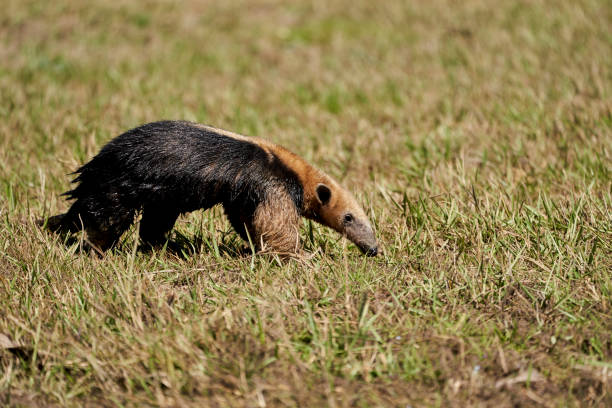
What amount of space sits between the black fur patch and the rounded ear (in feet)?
1.11

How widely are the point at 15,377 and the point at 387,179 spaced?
3.96 meters

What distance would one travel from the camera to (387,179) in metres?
6.57

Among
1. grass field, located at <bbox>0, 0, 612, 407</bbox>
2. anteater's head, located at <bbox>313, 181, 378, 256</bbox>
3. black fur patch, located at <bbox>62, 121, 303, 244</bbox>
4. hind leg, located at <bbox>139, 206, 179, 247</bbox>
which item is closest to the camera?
grass field, located at <bbox>0, 0, 612, 407</bbox>

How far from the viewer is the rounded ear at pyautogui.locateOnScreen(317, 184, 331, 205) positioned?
204 inches

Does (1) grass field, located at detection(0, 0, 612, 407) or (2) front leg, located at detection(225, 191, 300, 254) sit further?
(2) front leg, located at detection(225, 191, 300, 254)

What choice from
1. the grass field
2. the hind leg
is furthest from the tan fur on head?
the hind leg

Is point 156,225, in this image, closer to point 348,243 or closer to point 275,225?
point 275,225

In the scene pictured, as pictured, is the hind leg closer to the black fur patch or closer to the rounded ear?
the black fur patch

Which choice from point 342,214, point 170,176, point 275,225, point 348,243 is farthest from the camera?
point 348,243

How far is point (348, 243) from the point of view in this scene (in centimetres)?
536

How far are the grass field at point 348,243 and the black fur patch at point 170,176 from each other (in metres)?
0.32

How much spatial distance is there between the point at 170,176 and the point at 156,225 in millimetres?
606

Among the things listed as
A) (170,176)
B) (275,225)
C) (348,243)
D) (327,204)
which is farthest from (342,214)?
(170,176)

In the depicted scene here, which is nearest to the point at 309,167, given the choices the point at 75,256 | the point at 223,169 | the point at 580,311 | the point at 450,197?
the point at 223,169
